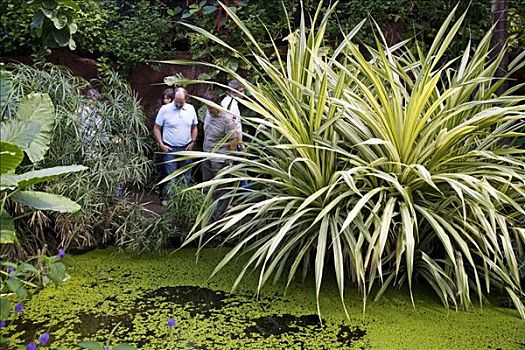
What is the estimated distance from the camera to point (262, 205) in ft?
10.4

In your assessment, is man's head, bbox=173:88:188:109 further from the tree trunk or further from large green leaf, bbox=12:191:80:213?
the tree trunk

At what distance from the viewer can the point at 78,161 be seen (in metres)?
4.08

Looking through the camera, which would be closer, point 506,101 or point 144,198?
point 506,101

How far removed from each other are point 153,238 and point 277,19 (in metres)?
2.94

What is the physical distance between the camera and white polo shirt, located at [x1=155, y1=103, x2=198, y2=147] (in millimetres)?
4762

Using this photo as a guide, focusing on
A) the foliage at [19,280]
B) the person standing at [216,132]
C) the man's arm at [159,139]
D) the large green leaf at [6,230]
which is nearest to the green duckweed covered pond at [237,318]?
the foliage at [19,280]

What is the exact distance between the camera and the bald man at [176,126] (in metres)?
4.75

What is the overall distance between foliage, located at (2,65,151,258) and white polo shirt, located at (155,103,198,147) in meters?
0.25

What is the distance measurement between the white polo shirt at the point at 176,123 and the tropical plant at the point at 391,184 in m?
1.44

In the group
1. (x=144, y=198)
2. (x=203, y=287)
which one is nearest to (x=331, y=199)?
(x=203, y=287)

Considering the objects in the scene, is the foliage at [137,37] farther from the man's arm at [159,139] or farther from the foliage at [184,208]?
the foliage at [184,208]

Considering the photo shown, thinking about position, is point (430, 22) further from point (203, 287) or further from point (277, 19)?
point (203, 287)

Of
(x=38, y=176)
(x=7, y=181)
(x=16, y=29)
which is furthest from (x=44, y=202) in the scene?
(x=16, y=29)

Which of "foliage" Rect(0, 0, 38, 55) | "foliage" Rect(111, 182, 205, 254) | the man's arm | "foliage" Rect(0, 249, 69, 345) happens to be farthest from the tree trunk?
"foliage" Rect(0, 0, 38, 55)
